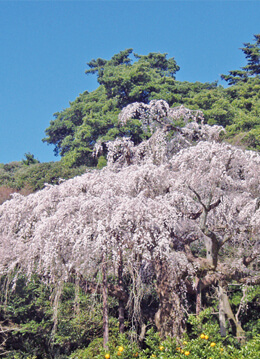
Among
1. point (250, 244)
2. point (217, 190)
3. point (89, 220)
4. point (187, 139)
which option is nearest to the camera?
point (89, 220)

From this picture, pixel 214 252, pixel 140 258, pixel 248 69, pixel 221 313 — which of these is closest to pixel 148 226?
pixel 140 258

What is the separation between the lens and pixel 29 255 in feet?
18.9

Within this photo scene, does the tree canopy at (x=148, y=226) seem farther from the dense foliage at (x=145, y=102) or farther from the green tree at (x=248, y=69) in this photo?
the green tree at (x=248, y=69)

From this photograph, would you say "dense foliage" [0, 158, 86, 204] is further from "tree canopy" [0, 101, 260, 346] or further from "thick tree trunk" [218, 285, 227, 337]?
"thick tree trunk" [218, 285, 227, 337]

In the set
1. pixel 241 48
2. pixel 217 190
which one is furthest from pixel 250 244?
pixel 241 48

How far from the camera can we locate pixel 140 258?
221 inches

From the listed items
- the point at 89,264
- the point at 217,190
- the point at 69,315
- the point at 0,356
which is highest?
the point at 217,190

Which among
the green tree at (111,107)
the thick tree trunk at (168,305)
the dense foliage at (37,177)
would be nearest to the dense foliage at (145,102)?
the green tree at (111,107)

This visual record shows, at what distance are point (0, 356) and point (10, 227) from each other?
93.1 inches

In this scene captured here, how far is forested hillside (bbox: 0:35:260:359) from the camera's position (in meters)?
5.31

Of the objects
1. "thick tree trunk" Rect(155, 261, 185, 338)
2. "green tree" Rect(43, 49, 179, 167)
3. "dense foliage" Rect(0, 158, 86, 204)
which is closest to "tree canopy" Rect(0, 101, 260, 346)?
"thick tree trunk" Rect(155, 261, 185, 338)

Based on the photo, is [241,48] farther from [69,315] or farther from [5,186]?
[69,315]

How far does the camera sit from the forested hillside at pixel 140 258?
5.31m

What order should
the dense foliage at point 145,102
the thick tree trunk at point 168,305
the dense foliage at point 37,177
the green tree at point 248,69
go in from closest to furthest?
the thick tree trunk at point 168,305 → the dense foliage at point 37,177 → the dense foliage at point 145,102 → the green tree at point 248,69
